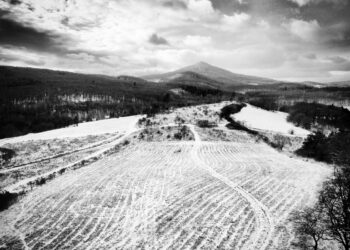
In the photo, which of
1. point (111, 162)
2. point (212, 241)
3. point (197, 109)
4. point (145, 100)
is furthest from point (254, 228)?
point (145, 100)

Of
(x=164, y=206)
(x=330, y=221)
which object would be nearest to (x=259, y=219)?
(x=330, y=221)

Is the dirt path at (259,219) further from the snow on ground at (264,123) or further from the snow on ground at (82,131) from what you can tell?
the snow on ground at (264,123)

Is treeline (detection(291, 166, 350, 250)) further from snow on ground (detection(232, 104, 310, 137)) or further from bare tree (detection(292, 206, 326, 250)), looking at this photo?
snow on ground (detection(232, 104, 310, 137))

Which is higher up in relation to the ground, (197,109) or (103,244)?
(197,109)

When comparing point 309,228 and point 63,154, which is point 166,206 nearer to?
point 309,228

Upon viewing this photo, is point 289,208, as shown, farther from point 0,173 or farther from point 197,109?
point 197,109

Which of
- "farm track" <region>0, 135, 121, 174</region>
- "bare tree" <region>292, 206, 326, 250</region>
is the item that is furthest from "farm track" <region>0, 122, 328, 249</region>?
"farm track" <region>0, 135, 121, 174</region>

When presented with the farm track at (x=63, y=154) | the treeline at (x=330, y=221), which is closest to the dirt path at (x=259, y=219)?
the treeline at (x=330, y=221)
